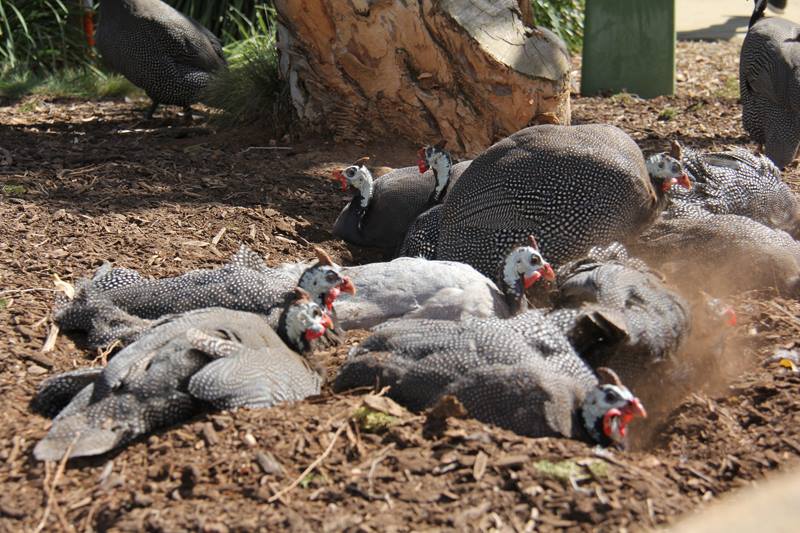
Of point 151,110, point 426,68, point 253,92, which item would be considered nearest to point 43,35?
point 151,110

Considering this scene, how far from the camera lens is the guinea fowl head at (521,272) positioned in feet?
13.6

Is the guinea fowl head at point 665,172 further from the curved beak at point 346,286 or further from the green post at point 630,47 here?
the green post at point 630,47

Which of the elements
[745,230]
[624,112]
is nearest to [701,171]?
[745,230]

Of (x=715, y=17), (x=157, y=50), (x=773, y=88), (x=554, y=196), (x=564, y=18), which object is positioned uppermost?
(x=554, y=196)

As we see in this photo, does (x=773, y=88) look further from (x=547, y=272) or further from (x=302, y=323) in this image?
(x=302, y=323)

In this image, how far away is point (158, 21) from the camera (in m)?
8.20

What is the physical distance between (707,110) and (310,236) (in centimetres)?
445

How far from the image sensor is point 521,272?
13.7 ft

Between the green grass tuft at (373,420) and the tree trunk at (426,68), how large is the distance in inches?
148

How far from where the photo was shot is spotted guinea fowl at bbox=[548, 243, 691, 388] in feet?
11.7

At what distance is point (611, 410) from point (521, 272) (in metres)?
1.11

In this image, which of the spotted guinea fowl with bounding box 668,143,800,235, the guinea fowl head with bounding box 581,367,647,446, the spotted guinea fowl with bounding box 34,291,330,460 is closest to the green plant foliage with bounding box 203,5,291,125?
the spotted guinea fowl with bounding box 668,143,800,235

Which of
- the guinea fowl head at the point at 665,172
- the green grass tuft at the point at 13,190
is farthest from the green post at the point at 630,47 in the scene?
the green grass tuft at the point at 13,190

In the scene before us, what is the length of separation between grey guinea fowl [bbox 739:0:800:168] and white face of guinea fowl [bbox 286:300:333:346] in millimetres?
4330
